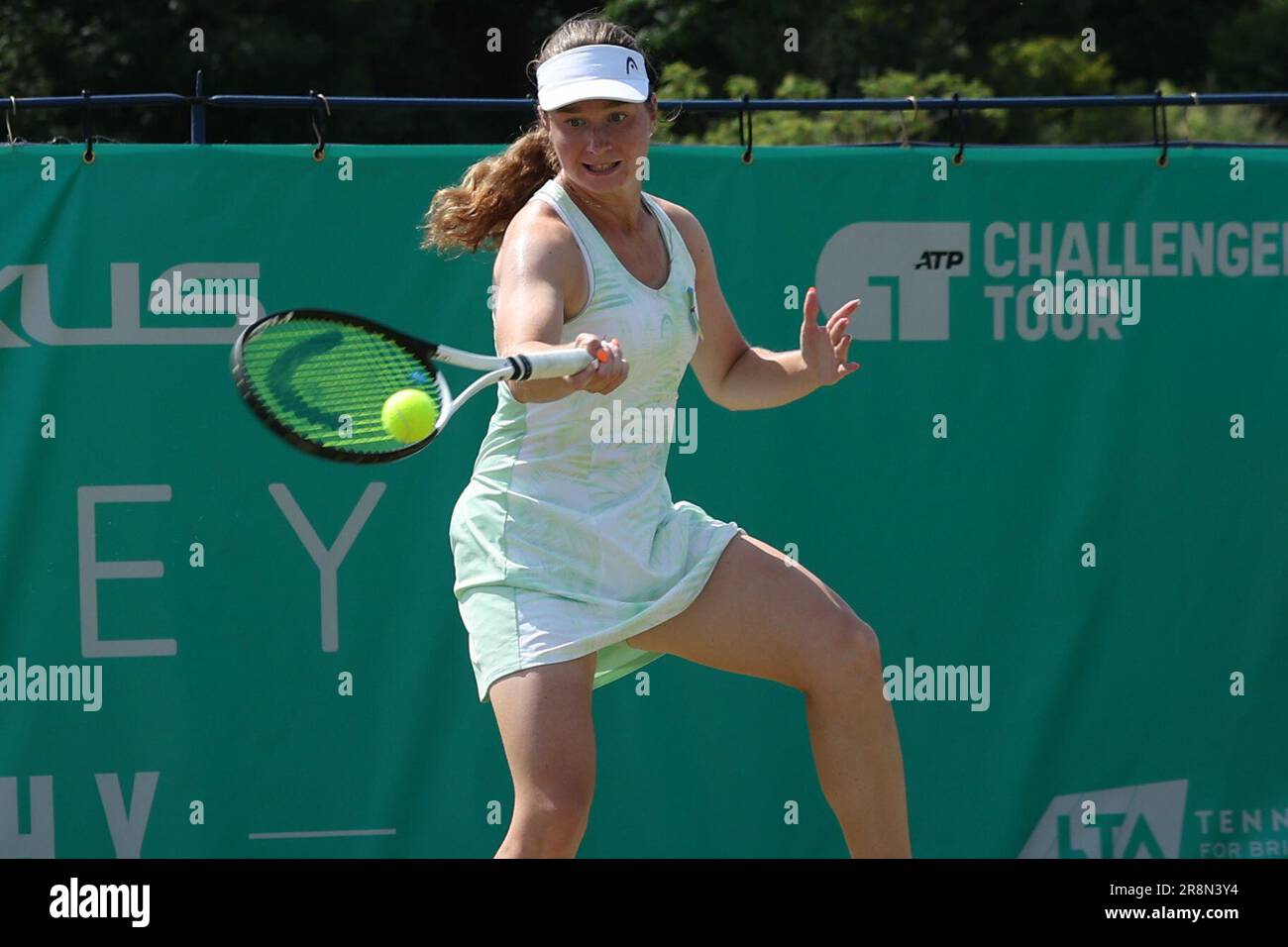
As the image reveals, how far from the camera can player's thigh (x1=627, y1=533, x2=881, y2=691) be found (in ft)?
10.6

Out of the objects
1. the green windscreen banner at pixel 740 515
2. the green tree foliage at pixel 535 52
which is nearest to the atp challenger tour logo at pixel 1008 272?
the green windscreen banner at pixel 740 515

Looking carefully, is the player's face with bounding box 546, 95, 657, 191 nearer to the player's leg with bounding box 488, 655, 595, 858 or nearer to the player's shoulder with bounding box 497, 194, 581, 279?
the player's shoulder with bounding box 497, 194, 581, 279

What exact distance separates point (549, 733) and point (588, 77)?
1.14 m

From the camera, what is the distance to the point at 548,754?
3031 mm

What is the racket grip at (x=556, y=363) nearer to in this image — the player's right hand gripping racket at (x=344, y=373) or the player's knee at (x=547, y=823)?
the player's right hand gripping racket at (x=344, y=373)

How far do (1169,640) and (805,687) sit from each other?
1.78 m

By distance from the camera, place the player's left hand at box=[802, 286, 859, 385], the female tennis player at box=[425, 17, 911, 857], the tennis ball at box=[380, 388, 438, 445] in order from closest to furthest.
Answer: the tennis ball at box=[380, 388, 438, 445] → the female tennis player at box=[425, 17, 911, 857] → the player's left hand at box=[802, 286, 859, 385]

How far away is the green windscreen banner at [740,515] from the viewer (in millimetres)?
4340

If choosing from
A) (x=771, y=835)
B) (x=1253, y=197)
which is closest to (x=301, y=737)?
(x=771, y=835)

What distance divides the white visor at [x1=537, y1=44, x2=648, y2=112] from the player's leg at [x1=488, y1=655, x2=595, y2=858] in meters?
0.99

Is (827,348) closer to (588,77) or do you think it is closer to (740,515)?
(588,77)

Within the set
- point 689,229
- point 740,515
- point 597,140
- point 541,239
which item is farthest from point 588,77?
point 740,515

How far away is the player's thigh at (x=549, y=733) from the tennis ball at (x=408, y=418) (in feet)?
1.53

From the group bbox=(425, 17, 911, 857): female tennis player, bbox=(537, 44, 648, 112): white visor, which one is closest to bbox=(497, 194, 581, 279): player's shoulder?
bbox=(425, 17, 911, 857): female tennis player
